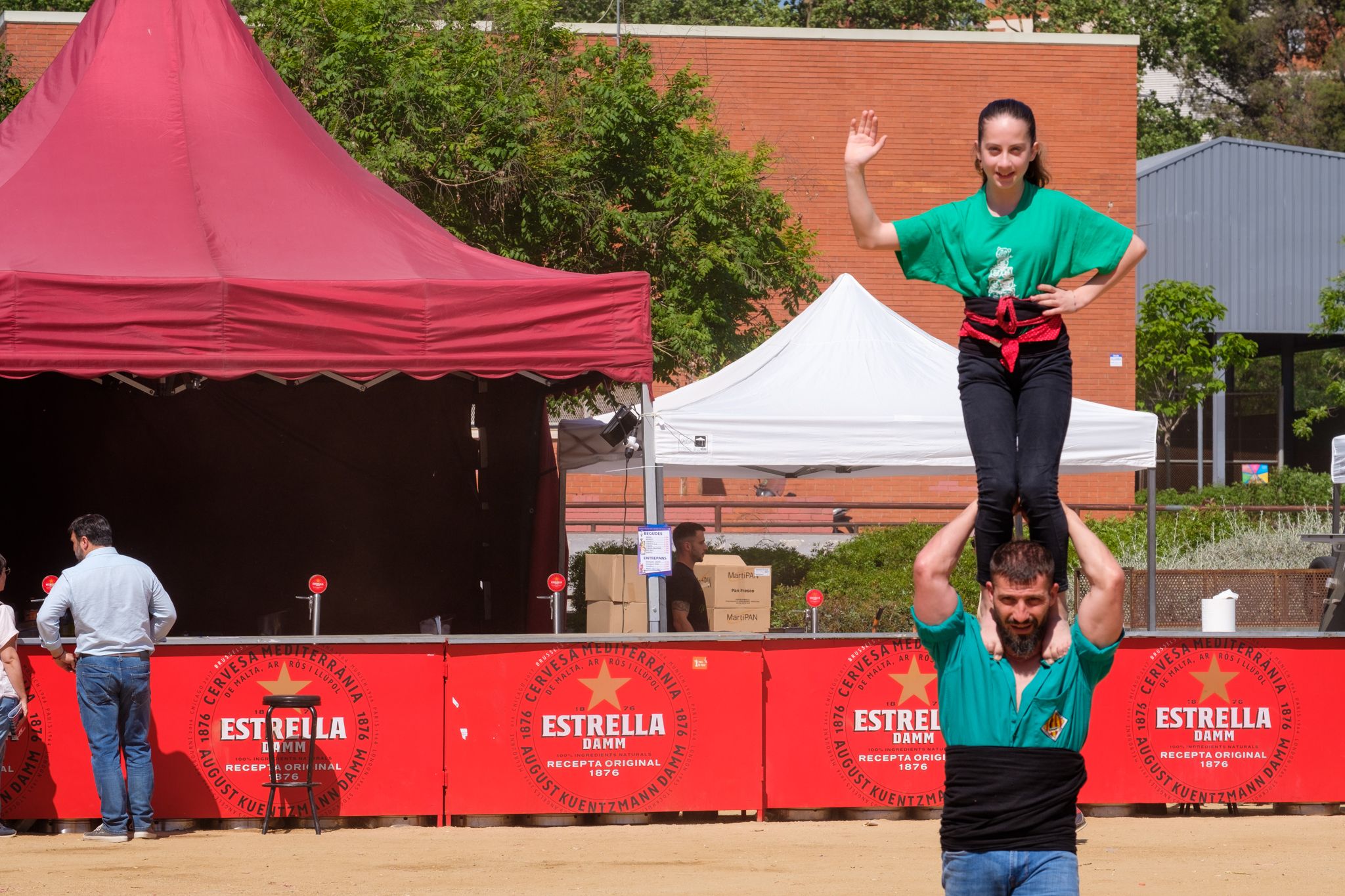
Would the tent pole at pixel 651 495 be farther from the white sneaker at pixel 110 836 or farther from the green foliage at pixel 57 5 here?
the green foliage at pixel 57 5

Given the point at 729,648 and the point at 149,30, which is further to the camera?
the point at 149,30

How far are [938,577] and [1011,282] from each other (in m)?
0.95

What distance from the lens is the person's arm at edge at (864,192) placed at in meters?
4.03

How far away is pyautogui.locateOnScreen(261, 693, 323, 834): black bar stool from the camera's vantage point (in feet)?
27.3

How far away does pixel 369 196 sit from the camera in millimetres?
10562

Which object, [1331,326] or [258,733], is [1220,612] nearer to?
[258,733]

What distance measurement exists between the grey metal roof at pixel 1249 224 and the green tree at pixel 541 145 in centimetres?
1608

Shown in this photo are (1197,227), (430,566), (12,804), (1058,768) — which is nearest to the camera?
(1058,768)

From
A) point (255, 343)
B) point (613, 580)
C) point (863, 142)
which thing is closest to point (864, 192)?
point (863, 142)

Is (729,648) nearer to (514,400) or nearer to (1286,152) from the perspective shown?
(514,400)

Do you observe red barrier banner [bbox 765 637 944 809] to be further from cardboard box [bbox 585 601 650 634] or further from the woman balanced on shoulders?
the woman balanced on shoulders

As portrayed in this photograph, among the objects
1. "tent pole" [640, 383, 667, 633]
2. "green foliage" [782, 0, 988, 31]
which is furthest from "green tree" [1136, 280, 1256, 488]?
"tent pole" [640, 383, 667, 633]

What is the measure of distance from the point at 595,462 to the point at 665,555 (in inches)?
161

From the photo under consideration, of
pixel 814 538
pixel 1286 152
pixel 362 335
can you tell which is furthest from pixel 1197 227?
pixel 362 335
